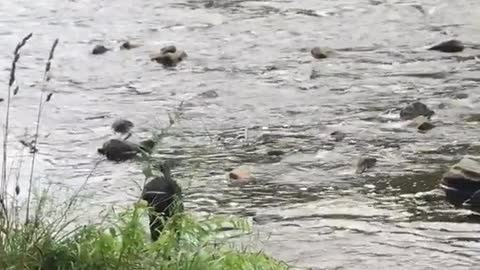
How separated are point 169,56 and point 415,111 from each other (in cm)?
193

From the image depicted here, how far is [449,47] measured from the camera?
7.56m

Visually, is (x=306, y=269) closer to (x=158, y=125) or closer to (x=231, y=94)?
(x=158, y=125)

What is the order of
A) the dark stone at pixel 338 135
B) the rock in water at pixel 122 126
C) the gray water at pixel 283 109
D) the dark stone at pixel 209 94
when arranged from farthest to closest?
the dark stone at pixel 209 94
the rock in water at pixel 122 126
the dark stone at pixel 338 135
the gray water at pixel 283 109

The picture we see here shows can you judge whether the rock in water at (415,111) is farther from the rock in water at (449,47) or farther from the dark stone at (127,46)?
the dark stone at (127,46)

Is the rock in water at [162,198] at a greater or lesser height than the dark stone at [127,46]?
greater

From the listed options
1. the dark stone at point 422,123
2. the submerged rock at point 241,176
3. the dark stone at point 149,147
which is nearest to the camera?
the dark stone at point 149,147

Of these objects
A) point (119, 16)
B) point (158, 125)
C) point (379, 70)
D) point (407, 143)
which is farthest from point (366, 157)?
point (119, 16)

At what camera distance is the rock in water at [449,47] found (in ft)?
24.7

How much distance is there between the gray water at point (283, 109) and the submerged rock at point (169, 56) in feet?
0.22

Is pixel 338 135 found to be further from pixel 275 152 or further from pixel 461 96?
pixel 461 96

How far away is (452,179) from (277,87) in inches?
74.9

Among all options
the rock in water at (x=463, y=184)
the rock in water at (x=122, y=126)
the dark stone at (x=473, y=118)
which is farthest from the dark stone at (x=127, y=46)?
the rock in water at (x=463, y=184)

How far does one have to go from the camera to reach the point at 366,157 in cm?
555

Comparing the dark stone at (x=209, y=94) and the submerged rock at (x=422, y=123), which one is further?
the dark stone at (x=209, y=94)
